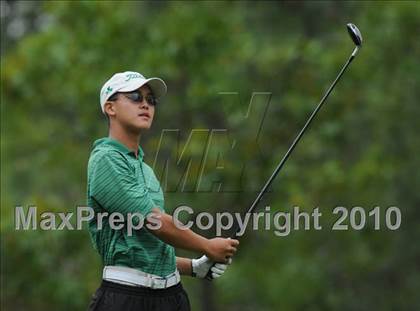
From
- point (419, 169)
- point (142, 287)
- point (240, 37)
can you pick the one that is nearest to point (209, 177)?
point (240, 37)

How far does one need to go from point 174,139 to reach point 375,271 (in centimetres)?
400

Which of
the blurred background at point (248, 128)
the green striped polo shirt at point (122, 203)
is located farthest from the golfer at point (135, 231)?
the blurred background at point (248, 128)

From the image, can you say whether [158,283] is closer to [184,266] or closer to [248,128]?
[184,266]

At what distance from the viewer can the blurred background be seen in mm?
13023

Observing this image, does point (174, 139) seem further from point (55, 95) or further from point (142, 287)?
point (142, 287)

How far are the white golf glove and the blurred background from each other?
287 inches

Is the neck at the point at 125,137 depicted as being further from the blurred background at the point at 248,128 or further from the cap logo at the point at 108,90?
the blurred background at the point at 248,128

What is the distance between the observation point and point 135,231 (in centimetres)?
466

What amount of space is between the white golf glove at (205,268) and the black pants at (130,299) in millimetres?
263

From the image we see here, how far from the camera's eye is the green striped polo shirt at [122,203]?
15.1ft

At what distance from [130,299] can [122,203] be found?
1.50 ft

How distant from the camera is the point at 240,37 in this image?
44.0ft

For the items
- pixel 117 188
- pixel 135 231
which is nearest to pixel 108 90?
pixel 117 188

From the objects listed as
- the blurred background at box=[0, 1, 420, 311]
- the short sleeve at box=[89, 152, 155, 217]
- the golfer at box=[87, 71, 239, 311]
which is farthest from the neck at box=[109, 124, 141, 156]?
the blurred background at box=[0, 1, 420, 311]
